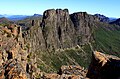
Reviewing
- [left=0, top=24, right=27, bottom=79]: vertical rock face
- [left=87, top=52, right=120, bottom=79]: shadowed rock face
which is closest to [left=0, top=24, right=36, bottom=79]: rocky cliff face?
[left=0, top=24, right=27, bottom=79]: vertical rock face

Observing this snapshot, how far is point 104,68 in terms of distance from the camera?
42.4m

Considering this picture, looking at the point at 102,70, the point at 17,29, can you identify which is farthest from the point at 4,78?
the point at 17,29

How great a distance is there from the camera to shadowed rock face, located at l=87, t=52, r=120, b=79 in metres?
40.1

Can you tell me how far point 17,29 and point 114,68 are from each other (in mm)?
162380

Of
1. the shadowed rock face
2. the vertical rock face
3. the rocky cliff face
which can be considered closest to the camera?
the rocky cliff face

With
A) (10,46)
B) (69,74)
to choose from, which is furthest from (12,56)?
(69,74)

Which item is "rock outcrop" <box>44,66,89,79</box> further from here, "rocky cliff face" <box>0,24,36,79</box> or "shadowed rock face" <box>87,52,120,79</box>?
"rocky cliff face" <box>0,24,36,79</box>

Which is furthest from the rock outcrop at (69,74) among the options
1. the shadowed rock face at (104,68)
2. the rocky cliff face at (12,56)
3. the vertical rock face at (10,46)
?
the vertical rock face at (10,46)

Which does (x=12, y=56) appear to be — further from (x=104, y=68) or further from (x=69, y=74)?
(x=104, y=68)

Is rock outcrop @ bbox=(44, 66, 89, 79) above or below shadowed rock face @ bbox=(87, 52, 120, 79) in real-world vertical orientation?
below

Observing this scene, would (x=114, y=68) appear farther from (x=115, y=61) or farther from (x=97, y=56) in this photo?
(x=97, y=56)

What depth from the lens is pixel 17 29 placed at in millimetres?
198125

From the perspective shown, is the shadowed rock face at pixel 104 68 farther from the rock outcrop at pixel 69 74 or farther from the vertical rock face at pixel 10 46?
the vertical rock face at pixel 10 46

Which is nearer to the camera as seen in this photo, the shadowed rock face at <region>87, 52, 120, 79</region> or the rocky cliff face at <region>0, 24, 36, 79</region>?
the rocky cliff face at <region>0, 24, 36, 79</region>
